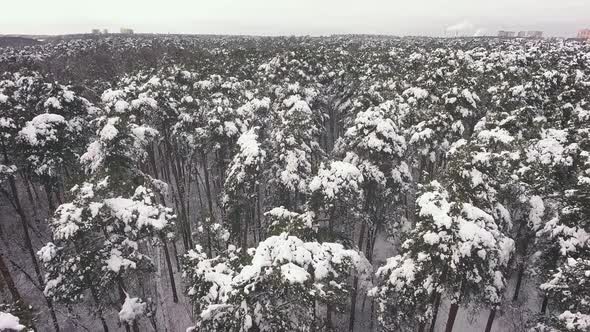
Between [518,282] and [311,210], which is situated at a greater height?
[311,210]

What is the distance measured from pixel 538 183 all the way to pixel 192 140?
1980 cm

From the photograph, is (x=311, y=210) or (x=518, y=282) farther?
(x=518, y=282)

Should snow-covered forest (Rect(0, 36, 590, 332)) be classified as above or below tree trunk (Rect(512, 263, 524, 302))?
above

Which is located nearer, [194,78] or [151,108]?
[151,108]

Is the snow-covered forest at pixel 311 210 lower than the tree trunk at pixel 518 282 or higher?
higher

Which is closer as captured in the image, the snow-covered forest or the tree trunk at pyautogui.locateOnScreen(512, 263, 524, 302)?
the snow-covered forest

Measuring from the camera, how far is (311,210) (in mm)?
14180

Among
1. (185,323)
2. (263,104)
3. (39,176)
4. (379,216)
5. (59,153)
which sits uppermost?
(263,104)

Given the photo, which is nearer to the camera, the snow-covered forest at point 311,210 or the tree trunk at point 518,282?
the snow-covered forest at point 311,210

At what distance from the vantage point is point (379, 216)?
66.3 ft

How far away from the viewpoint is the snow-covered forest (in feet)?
33.2

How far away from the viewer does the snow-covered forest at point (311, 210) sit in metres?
10.1

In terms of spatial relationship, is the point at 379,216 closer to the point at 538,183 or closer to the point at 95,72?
the point at 538,183

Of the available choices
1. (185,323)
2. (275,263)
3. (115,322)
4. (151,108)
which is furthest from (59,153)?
(275,263)
